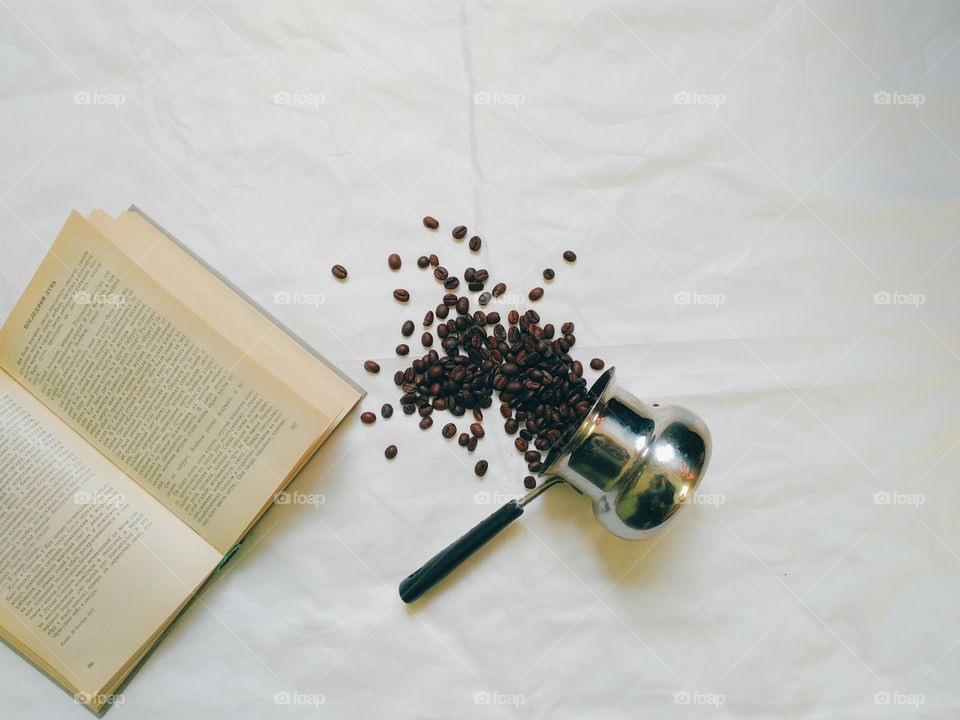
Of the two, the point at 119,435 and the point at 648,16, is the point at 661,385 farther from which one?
the point at 119,435

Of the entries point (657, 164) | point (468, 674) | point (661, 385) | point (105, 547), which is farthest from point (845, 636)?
point (105, 547)

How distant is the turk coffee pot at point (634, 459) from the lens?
988 millimetres

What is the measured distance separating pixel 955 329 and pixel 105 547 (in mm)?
1318

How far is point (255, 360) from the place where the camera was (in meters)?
1.05

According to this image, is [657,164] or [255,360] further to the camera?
[657,164]
